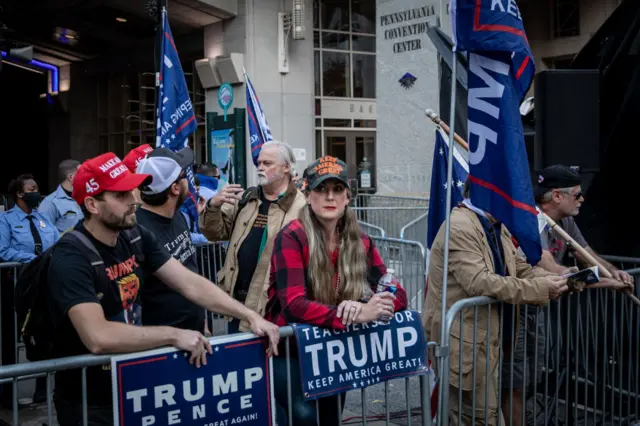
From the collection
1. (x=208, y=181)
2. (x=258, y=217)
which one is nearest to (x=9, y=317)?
(x=258, y=217)

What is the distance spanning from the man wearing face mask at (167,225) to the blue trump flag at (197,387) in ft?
3.45

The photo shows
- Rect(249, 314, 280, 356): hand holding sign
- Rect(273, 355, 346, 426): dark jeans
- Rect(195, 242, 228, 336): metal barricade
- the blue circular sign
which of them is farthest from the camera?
the blue circular sign

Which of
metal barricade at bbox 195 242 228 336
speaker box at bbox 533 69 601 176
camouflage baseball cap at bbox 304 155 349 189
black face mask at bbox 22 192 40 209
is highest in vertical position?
speaker box at bbox 533 69 601 176

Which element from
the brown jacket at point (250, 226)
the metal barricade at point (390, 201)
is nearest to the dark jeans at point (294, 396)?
the brown jacket at point (250, 226)

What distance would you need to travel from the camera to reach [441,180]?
19.9 feet

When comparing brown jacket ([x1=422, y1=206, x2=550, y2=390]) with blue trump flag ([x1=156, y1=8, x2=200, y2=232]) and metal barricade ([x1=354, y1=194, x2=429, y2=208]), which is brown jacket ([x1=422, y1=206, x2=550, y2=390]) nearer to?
blue trump flag ([x1=156, y1=8, x2=200, y2=232])

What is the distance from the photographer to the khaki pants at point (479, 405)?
4.18 meters

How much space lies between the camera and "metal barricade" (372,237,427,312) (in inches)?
326

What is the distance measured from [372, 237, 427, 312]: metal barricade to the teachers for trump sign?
4389mm

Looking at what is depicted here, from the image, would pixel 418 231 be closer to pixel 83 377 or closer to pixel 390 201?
pixel 390 201

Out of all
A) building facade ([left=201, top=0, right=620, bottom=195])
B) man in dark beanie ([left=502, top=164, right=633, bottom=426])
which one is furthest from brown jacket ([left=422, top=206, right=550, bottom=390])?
building facade ([left=201, top=0, right=620, bottom=195])

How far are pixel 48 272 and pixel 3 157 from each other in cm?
3390

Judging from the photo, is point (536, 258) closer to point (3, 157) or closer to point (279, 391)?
point (279, 391)

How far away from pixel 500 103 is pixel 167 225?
7.37 feet
